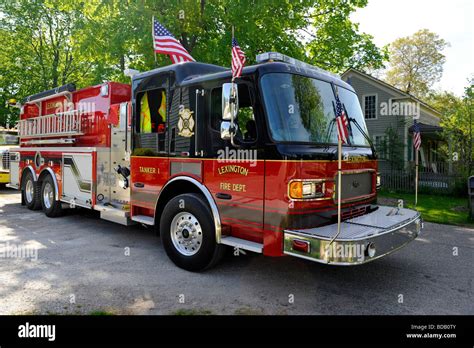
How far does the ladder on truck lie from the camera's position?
771cm

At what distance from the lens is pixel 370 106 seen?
893 inches

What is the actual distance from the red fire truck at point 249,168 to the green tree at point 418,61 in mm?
44908

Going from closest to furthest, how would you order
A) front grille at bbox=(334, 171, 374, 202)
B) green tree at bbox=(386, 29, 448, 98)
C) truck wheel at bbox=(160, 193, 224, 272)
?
front grille at bbox=(334, 171, 374, 202) → truck wheel at bbox=(160, 193, 224, 272) → green tree at bbox=(386, 29, 448, 98)

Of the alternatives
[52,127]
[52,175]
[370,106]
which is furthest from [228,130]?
[370,106]

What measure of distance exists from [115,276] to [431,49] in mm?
49053

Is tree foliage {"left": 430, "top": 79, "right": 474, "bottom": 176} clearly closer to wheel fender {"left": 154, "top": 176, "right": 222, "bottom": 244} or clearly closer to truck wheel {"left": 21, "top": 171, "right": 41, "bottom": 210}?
wheel fender {"left": 154, "top": 176, "right": 222, "bottom": 244}

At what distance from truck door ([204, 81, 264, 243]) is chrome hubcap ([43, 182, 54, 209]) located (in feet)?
17.9

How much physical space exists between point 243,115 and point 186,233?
1.71m

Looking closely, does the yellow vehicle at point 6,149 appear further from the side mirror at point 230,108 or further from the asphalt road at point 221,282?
the side mirror at point 230,108

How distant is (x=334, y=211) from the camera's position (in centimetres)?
434

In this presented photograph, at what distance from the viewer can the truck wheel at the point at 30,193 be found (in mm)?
9133

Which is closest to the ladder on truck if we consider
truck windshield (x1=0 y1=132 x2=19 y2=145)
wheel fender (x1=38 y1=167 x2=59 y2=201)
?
wheel fender (x1=38 y1=167 x2=59 y2=201)

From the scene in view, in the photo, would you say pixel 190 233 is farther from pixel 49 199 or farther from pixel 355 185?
pixel 49 199
